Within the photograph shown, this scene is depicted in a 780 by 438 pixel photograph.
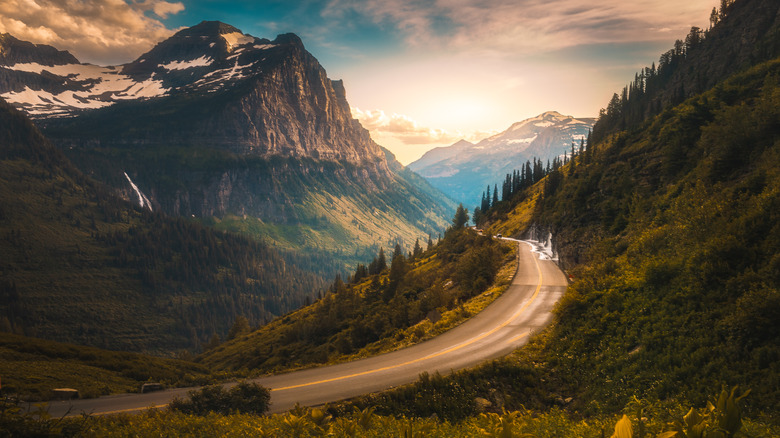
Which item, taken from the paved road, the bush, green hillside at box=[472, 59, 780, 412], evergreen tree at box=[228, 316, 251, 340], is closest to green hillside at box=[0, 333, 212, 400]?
the paved road

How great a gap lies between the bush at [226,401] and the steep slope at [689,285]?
522 inches

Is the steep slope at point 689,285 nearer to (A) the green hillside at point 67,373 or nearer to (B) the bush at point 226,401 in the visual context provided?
(B) the bush at point 226,401

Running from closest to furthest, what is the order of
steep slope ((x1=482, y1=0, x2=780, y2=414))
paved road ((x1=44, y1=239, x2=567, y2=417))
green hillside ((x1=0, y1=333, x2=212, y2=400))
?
steep slope ((x1=482, y1=0, x2=780, y2=414)), paved road ((x1=44, y1=239, x2=567, y2=417)), green hillside ((x1=0, y1=333, x2=212, y2=400))

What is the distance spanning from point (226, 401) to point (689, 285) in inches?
828

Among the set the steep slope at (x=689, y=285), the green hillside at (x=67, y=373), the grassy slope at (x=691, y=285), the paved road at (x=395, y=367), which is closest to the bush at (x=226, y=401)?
the paved road at (x=395, y=367)

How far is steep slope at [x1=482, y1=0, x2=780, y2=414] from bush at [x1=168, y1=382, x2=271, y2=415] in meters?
13.3

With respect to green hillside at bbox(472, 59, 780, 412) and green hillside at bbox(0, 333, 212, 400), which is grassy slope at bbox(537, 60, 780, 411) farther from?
green hillside at bbox(0, 333, 212, 400)

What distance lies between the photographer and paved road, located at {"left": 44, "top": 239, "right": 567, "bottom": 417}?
17.4 meters

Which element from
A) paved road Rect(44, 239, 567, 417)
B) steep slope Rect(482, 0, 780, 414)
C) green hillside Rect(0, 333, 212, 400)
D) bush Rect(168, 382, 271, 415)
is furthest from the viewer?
green hillside Rect(0, 333, 212, 400)

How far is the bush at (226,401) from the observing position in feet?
49.7

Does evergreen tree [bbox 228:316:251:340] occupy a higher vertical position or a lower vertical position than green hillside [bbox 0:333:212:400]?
lower

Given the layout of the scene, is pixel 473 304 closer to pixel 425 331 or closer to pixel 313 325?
pixel 425 331

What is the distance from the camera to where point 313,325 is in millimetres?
73062

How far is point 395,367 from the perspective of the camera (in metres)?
20.1
